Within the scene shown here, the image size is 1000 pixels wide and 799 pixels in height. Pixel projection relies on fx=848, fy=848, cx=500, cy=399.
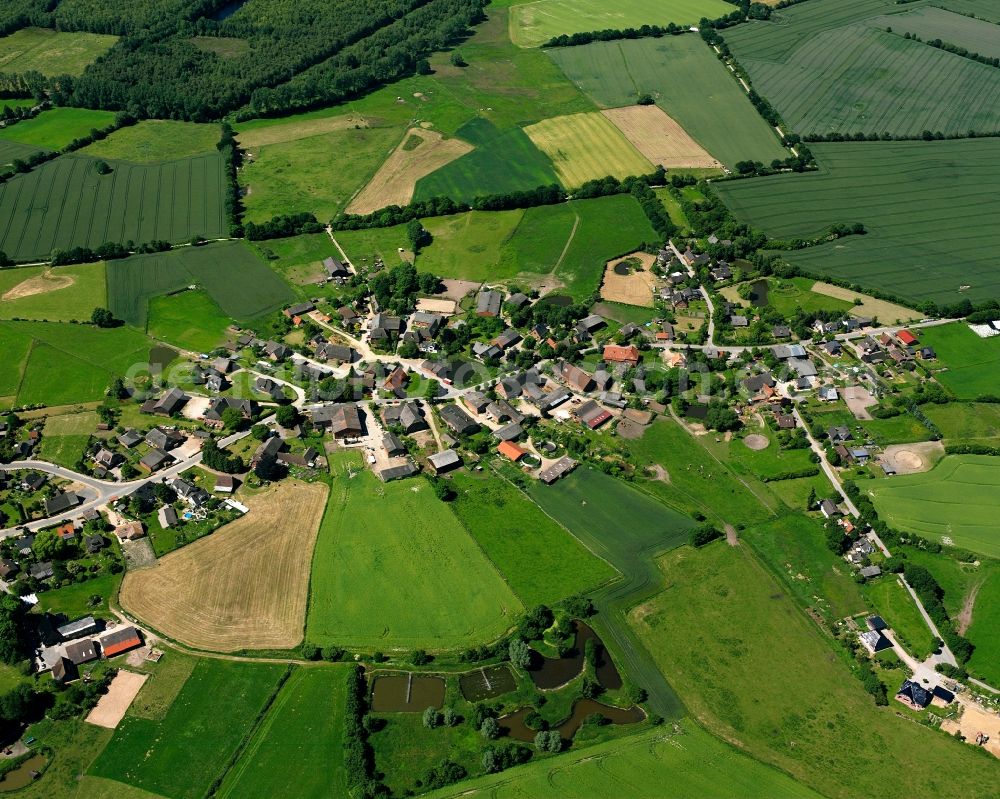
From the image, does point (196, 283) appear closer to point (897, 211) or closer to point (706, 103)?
point (706, 103)

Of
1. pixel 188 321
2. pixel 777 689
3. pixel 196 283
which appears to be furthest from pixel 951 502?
pixel 196 283

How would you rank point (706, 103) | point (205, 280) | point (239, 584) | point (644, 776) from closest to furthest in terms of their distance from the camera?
point (644, 776)
point (239, 584)
point (205, 280)
point (706, 103)

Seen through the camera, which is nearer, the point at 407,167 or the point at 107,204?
the point at 107,204

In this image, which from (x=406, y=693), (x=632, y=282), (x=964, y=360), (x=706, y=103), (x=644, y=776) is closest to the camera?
(x=644, y=776)

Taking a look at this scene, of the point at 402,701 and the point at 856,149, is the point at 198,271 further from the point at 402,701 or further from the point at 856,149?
the point at 856,149

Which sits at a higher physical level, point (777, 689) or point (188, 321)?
point (188, 321)

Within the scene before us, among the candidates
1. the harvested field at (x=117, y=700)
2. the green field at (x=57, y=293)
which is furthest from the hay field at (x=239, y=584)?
the green field at (x=57, y=293)

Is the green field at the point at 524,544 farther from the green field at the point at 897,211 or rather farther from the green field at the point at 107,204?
the green field at the point at 107,204

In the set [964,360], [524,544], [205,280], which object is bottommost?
[524,544]

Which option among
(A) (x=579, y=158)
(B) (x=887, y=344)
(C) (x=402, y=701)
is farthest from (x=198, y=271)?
(B) (x=887, y=344)
